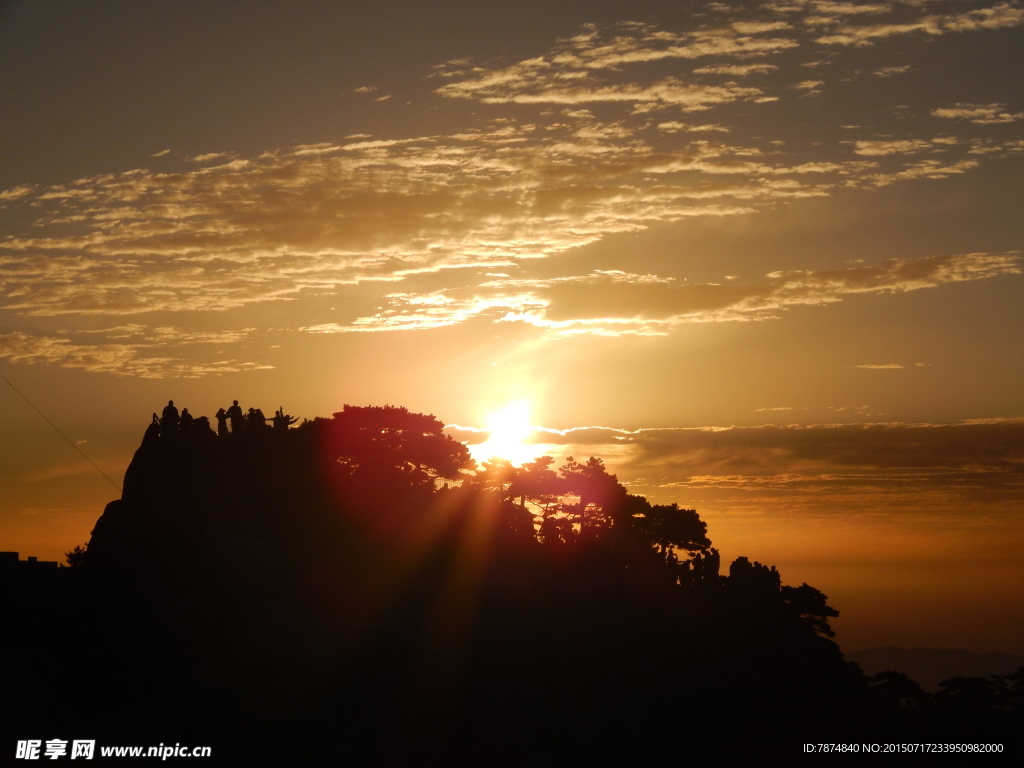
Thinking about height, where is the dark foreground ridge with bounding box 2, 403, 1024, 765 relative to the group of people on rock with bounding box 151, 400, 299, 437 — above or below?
below

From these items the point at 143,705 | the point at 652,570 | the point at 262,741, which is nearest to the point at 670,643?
the point at 652,570

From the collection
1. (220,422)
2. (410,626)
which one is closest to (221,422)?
(220,422)

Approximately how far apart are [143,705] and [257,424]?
2887 centimetres

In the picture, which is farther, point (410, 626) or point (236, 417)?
point (236, 417)

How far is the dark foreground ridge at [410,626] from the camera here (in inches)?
2196

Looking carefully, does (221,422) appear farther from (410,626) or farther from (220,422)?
(410,626)

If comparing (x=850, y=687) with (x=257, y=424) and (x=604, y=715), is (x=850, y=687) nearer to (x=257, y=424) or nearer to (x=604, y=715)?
(x=604, y=715)

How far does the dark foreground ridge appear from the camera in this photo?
55.8 meters

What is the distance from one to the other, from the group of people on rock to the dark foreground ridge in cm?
25

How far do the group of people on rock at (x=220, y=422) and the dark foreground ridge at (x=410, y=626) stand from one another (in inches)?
9.9

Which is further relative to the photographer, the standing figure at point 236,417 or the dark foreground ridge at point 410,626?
the standing figure at point 236,417

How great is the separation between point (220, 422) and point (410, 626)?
76.7 feet

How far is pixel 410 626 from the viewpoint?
6725cm

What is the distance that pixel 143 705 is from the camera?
176ft
